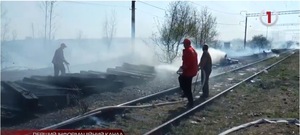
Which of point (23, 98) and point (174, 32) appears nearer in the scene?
point (23, 98)

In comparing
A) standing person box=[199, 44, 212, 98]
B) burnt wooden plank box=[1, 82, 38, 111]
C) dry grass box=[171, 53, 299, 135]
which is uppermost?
standing person box=[199, 44, 212, 98]

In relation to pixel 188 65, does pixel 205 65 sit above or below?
below

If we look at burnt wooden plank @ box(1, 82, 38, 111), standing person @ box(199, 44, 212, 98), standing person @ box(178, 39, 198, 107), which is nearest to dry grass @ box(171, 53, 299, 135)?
standing person @ box(199, 44, 212, 98)

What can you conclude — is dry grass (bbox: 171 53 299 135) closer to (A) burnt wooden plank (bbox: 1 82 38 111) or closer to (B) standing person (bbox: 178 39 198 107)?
(B) standing person (bbox: 178 39 198 107)

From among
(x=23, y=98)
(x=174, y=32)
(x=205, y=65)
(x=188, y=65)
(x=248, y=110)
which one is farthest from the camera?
(x=174, y=32)

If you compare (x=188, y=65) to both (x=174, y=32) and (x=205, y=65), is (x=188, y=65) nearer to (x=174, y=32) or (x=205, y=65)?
(x=205, y=65)

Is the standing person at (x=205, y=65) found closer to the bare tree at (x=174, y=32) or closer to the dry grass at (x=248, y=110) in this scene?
the dry grass at (x=248, y=110)

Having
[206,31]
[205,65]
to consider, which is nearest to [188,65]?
[205,65]

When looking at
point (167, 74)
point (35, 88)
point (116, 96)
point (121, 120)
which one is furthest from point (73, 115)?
point (167, 74)

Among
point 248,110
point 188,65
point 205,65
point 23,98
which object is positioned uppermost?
point 188,65

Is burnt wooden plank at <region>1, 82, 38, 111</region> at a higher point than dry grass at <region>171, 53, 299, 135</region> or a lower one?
higher

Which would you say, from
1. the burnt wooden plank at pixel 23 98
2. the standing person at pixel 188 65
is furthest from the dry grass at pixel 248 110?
the burnt wooden plank at pixel 23 98

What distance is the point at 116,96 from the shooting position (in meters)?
11.8

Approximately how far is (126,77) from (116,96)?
3.32 m
